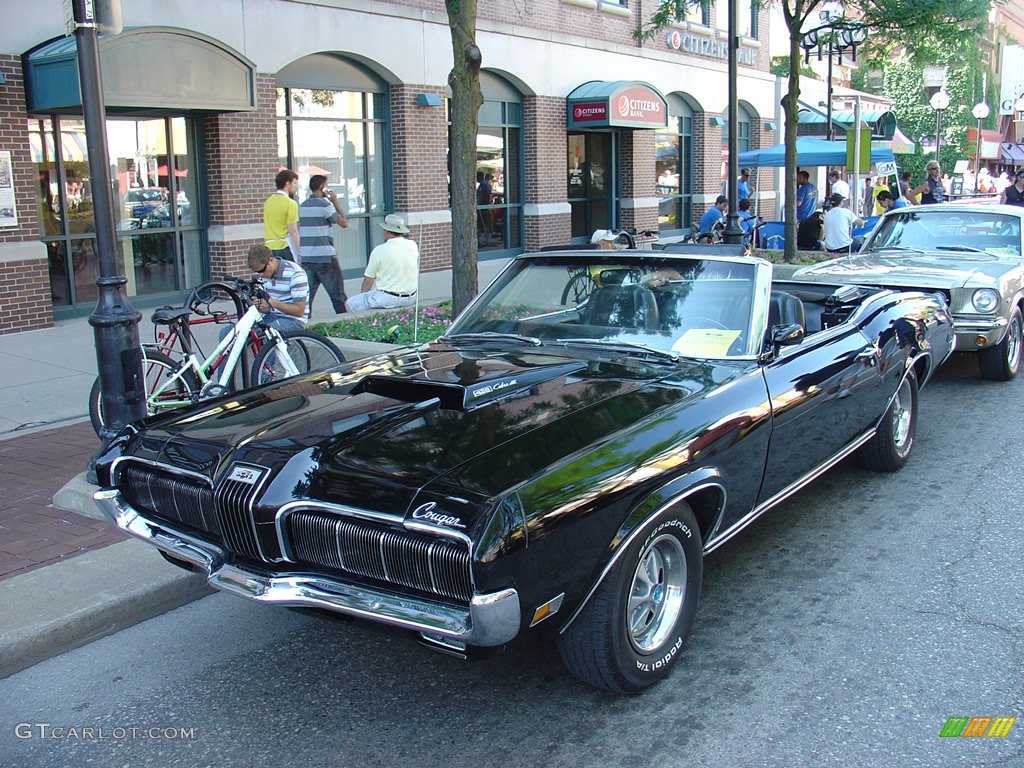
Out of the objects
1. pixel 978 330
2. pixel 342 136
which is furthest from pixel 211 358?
pixel 342 136

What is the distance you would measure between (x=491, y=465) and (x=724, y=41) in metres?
25.1

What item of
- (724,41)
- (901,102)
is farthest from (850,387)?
(901,102)

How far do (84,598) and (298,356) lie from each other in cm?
323

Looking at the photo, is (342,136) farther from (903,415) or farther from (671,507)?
(671,507)

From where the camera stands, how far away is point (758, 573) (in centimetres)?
493

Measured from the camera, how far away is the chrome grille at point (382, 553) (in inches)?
122


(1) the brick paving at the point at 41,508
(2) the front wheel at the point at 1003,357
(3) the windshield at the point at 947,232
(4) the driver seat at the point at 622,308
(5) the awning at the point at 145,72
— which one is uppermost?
(5) the awning at the point at 145,72

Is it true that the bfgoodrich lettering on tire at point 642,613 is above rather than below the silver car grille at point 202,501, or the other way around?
below

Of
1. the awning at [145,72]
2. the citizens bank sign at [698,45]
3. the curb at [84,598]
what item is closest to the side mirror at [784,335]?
the curb at [84,598]

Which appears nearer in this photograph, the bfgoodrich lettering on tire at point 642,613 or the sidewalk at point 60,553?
the bfgoodrich lettering on tire at point 642,613

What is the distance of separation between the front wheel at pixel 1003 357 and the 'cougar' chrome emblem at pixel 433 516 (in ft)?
24.1

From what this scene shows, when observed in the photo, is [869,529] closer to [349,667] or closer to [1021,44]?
[349,667]

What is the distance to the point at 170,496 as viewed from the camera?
386cm

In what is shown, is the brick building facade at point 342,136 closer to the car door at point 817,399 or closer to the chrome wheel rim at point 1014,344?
the chrome wheel rim at point 1014,344
